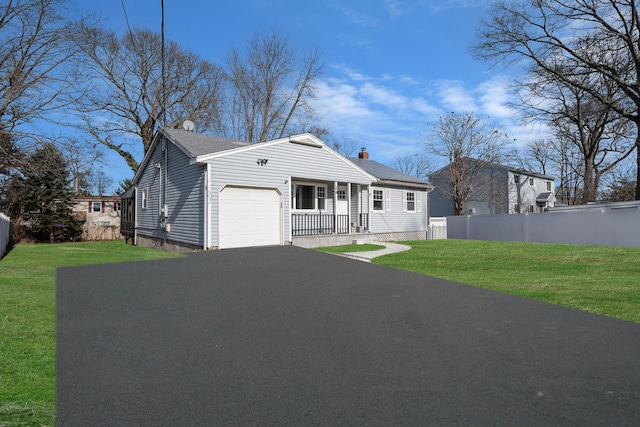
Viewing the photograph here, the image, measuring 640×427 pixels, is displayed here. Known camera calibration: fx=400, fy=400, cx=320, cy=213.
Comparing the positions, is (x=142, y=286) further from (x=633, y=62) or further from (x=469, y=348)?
(x=633, y=62)

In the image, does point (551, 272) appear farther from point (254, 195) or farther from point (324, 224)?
point (254, 195)

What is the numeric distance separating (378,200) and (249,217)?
7699mm

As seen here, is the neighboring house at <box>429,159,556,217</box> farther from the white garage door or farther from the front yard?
the white garage door

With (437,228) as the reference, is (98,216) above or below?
above

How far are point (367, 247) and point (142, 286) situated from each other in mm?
9305

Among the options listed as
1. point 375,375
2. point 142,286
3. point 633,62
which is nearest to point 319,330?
point 375,375

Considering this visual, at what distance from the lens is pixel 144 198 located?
783 inches

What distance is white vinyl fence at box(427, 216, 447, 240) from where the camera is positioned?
23484 mm

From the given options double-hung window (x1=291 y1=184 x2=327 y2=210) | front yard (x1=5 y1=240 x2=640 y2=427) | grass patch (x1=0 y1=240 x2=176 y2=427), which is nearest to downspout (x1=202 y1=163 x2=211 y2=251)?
front yard (x1=5 y1=240 x2=640 y2=427)

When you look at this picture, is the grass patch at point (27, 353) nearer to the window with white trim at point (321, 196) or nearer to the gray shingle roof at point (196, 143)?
the gray shingle roof at point (196, 143)

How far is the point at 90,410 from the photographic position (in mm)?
2824

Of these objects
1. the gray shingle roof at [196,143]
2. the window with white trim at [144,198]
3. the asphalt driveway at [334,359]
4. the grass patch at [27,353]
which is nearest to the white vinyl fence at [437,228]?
the gray shingle roof at [196,143]

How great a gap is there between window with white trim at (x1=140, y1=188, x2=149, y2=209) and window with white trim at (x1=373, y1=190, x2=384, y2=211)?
11100mm

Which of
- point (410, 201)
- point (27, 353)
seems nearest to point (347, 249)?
point (410, 201)
